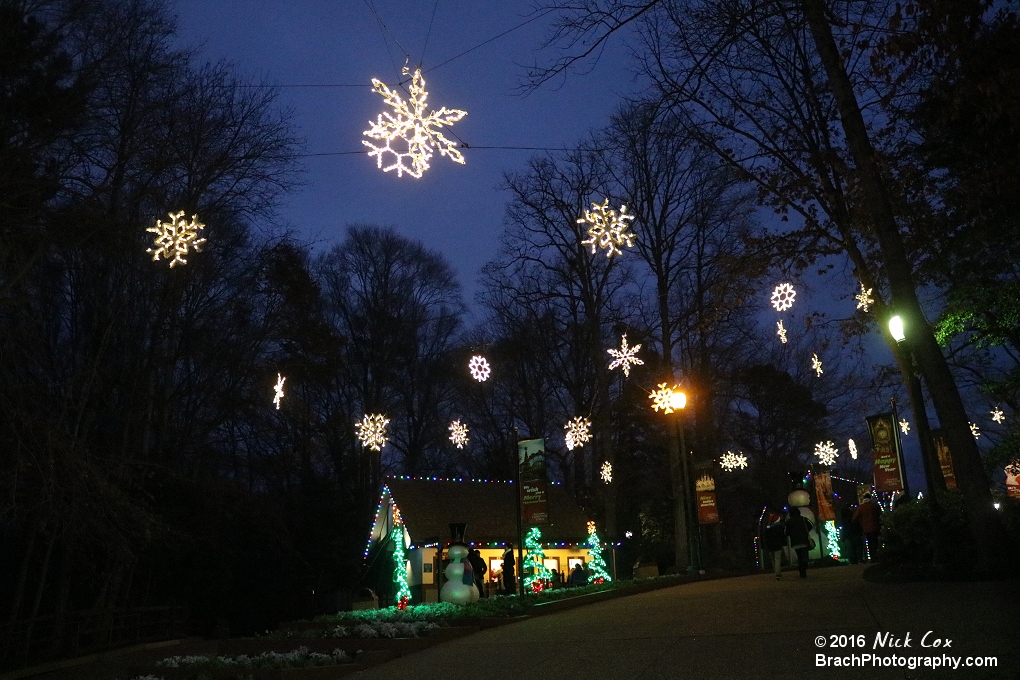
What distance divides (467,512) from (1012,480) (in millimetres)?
15946

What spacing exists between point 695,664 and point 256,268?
23536 mm

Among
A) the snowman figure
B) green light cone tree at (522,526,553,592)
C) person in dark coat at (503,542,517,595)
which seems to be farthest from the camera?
green light cone tree at (522,526,553,592)

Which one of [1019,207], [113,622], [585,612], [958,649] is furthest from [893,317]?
[113,622]

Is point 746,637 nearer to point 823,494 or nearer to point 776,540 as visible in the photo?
point 776,540

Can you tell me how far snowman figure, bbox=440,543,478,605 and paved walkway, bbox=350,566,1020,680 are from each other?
15.7 ft

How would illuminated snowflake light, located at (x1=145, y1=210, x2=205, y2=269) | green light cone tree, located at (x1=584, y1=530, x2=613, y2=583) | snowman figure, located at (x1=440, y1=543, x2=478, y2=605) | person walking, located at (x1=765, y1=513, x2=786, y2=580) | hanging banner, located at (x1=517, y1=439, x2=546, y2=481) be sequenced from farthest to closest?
1. green light cone tree, located at (x1=584, y1=530, x2=613, y2=583)
2. snowman figure, located at (x1=440, y1=543, x2=478, y2=605)
3. hanging banner, located at (x1=517, y1=439, x2=546, y2=481)
4. person walking, located at (x1=765, y1=513, x2=786, y2=580)
5. illuminated snowflake light, located at (x1=145, y1=210, x2=205, y2=269)

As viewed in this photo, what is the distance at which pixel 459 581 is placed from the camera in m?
18.2

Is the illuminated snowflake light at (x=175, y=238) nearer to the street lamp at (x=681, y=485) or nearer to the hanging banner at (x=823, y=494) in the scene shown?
the street lamp at (x=681, y=485)

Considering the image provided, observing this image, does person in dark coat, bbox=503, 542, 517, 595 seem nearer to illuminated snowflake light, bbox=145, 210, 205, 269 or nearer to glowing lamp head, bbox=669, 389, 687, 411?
glowing lamp head, bbox=669, 389, 687, 411

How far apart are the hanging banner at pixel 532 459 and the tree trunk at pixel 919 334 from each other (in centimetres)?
726

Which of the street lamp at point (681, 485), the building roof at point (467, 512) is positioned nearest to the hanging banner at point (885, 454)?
the street lamp at point (681, 485)

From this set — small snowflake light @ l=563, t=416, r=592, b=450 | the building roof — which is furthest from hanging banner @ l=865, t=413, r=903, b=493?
the building roof

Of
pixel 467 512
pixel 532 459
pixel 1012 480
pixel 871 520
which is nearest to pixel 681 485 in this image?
pixel 871 520

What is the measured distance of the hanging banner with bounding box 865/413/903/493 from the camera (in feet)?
64.2
